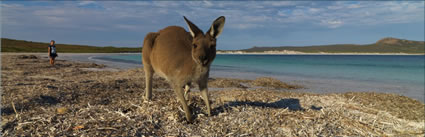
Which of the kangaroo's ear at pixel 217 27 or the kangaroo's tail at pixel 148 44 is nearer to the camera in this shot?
the kangaroo's ear at pixel 217 27

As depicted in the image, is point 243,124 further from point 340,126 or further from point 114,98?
point 114,98

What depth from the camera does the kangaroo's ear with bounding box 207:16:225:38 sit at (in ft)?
12.3

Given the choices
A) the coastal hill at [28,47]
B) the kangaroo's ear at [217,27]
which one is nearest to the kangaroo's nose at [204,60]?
the kangaroo's ear at [217,27]

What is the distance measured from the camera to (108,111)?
4836mm

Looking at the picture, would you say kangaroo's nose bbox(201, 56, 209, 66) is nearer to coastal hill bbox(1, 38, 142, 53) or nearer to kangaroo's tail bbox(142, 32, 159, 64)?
kangaroo's tail bbox(142, 32, 159, 64)

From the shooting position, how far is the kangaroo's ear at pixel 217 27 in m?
3.75

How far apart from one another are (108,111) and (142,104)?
63 centimetres

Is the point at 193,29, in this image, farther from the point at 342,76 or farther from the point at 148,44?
the point at 342,76

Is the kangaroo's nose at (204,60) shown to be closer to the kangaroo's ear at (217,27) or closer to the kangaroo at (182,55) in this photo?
the kangaroo at (182,55)

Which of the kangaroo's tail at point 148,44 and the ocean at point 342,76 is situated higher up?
the kangaroo's tail at point 148,44

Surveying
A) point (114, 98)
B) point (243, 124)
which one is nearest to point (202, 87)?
point (243, 124)

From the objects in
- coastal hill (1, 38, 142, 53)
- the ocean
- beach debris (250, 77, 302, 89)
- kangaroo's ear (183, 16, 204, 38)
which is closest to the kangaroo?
kangaroo's ear (183, 16, 204, 38)

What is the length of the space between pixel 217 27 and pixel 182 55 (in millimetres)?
898

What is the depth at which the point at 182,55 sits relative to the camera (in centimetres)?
444
